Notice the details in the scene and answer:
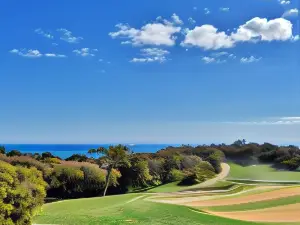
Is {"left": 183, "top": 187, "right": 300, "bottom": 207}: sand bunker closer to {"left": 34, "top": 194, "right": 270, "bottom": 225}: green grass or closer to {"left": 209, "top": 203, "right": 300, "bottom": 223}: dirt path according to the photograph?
{"left": 209, "top": 203, "right": 300, "bottom": 223}: dirt path

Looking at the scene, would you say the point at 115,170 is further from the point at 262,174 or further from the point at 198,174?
the point at 262,174

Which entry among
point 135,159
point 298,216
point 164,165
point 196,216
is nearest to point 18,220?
point 196,216

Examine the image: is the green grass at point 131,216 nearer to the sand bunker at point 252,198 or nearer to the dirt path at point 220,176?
the sand bunker at point 252,198

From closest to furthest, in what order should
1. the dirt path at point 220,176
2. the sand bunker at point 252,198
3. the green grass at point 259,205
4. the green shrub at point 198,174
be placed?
1. the green grass at point 259,205
2. the sand bunker at point 252,198
3. the dirt path at point 220,176
4. the green shrub at point 198,174

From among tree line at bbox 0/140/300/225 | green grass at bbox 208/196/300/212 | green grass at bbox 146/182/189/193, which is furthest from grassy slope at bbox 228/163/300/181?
green grass at bbox 208/196/300/212

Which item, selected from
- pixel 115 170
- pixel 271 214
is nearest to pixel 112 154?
pixel 115 170

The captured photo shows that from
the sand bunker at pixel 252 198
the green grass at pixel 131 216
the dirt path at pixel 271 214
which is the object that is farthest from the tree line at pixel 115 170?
the dirt path at pixel 271 214

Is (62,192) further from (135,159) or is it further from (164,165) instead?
(164,165)

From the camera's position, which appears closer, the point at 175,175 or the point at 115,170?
the point at 115,170
